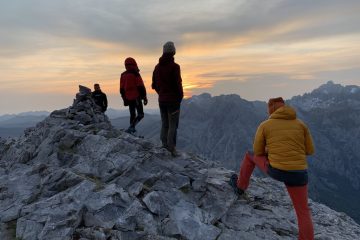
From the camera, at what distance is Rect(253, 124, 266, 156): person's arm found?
13.2 meters

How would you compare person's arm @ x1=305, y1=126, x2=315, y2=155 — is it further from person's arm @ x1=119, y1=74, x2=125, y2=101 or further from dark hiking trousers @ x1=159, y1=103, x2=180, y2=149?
person's arm @ x1=119, y1=74, x2=125, y2=101

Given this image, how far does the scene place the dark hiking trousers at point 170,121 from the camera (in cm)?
1939

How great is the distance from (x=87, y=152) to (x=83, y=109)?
773cm

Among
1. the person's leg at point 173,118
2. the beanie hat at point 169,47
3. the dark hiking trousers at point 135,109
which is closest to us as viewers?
the beanie hat at point 169,47

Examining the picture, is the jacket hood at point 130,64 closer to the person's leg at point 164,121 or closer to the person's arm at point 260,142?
the person's leg at point 164,121

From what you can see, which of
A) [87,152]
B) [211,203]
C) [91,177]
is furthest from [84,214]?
[87,152]

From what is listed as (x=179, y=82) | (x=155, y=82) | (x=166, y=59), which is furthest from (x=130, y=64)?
(x=179, y=82)

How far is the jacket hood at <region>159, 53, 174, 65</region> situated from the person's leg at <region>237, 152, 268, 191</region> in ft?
20.9

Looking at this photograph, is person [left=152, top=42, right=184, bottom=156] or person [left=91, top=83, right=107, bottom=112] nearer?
person [left=152, top=42, right=184, bottom=156]

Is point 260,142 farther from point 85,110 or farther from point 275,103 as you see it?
point 85,110

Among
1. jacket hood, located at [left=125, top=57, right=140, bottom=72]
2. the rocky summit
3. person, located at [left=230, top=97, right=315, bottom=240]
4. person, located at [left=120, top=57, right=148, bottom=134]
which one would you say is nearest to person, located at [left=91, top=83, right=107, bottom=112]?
person, located at [left=120, top=57, right=148, bottom=134]

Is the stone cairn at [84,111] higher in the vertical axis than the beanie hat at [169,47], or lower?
lower

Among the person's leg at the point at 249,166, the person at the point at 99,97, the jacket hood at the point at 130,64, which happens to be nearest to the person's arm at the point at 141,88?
the jacket hood at the point at 130,64

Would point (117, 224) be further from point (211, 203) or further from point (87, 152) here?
point (87, 152)
